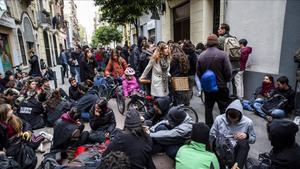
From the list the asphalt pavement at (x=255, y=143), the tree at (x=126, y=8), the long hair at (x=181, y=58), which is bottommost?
the asphalt pavement at (x=255, y=143)

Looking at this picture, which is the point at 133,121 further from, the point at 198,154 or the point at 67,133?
the point at 67,133

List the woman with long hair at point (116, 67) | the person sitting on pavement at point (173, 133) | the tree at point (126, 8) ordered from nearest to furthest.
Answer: the person sitting on pavement at point (173, 133), the woman with long hair at point (116, 67), the tree at point (126, 8)

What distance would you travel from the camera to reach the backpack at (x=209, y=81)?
3838mm

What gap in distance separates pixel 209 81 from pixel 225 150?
1249 mm

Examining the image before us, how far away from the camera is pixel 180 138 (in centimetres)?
329

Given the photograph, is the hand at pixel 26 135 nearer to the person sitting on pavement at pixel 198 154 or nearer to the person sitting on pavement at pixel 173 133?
the person sitting on pavement at pixel 173 133

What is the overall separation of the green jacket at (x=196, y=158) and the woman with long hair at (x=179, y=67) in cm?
264

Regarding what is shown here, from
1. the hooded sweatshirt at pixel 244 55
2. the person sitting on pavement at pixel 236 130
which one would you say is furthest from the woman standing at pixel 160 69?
the hooded sweatshirt at pixel 244 55

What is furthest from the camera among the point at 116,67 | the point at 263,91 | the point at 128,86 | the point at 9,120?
the point at 116,67

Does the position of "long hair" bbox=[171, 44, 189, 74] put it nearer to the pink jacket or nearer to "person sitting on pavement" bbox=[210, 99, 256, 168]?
the pink jacket

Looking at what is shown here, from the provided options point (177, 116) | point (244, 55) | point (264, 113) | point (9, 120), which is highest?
point (244, 55)

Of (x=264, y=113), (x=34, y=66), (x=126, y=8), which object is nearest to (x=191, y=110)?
(x=264, y=113)

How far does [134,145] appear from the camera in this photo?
99.3 inches

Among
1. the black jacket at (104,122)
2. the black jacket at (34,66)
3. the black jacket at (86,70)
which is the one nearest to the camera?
the black jacket at (104,122)
